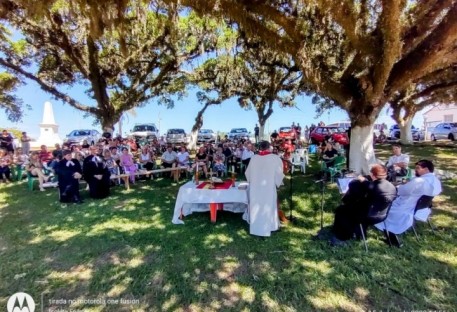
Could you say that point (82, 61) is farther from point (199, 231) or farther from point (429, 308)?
point (429, 308)

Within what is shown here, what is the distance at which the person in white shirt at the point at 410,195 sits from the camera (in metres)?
4.73

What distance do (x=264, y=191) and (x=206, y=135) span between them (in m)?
22.0

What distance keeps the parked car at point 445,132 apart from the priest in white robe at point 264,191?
26333 mm

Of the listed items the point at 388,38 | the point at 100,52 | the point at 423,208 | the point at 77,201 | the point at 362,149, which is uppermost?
the point at 100,52

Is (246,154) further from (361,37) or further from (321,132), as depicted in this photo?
(321,132)

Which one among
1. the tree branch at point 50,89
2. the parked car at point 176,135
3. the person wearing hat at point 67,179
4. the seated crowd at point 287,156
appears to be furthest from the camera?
the parked car at point 176,135

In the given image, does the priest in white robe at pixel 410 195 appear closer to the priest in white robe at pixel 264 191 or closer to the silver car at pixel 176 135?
the priest in white robe at pixel 264 191

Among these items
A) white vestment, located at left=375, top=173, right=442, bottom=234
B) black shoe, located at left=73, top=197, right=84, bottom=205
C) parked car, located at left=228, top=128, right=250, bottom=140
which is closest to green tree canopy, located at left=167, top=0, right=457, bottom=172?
white vestment, located at left=375, top=173, right=442, bottom=234

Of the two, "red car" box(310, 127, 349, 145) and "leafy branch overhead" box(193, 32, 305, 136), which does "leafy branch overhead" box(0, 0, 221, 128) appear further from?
"red car" box(310, 127, 349, 145)

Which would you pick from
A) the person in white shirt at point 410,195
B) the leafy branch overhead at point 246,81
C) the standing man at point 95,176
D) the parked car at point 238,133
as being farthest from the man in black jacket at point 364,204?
the parked car at point 238,133

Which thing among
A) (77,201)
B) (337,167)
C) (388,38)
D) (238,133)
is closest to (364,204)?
(388,38)

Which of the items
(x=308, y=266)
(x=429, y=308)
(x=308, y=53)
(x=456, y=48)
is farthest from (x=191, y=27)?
(x=429, y=308)

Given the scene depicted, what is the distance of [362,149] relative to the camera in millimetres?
7918

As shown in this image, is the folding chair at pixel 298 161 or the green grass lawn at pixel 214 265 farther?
the folding chair at pixel 298 161
